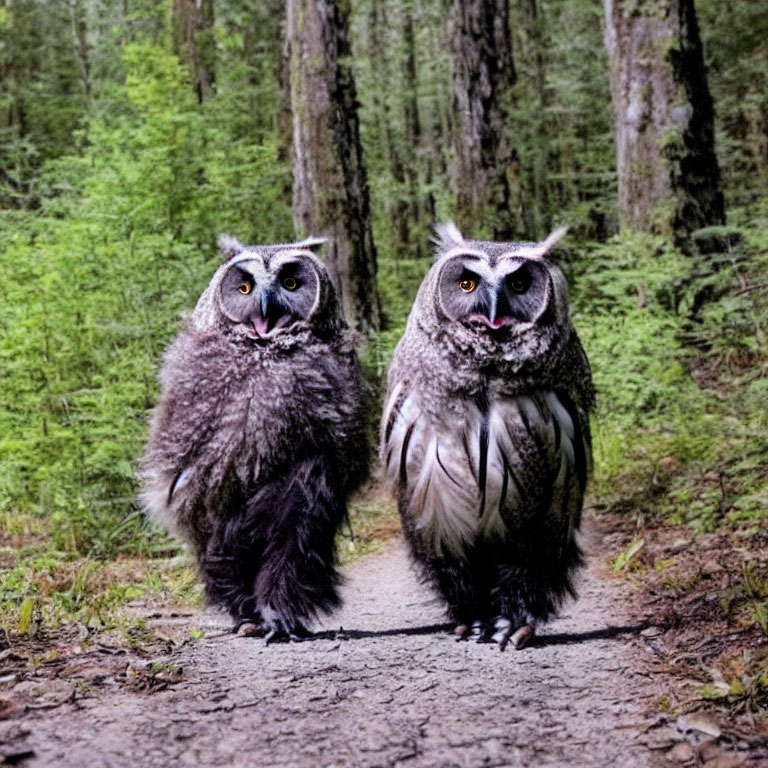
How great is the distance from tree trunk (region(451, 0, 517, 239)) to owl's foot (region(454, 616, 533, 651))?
19.9 feet

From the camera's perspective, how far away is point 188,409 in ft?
13.4

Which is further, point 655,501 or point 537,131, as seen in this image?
point 537,131

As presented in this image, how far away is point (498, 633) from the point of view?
156 inches

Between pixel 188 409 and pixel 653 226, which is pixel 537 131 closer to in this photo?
pixel 653 226

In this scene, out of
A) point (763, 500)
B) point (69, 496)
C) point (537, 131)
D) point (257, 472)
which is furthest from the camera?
point (537, 131)

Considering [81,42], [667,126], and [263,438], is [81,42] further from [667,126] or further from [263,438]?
[263,438]

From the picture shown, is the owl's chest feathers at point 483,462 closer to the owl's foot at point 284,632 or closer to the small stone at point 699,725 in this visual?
the owl's foot at point 284,632

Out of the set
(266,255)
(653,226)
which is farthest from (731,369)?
(266,255)

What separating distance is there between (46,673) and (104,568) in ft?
7.53

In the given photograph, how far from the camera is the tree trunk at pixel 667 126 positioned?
7895 mm

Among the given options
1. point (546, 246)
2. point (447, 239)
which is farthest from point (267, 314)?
point (546, 246)

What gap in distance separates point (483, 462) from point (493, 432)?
14 centimetres

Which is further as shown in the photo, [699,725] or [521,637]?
[521,637]

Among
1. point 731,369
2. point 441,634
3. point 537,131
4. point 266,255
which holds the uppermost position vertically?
point 537,131
